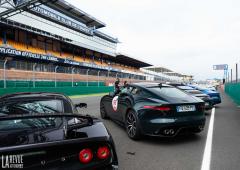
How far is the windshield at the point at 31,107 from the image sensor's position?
3.03 m

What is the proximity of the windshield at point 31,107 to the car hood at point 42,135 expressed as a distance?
91 cm

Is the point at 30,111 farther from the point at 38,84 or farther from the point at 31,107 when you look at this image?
the point at 38,84

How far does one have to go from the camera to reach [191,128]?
4797 mm

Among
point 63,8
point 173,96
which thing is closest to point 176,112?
point 173,96

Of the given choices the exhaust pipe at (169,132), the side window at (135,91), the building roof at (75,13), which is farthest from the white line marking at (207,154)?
the building roof at (75,13)

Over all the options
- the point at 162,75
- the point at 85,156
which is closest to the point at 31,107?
the point at 85,156

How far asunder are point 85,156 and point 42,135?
0.48 meters

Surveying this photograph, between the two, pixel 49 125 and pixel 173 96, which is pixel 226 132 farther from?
pixel 49 125

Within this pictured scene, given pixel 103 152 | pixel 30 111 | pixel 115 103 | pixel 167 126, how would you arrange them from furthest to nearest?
1. pixel 115 103
2. pixel 167 126
3. pixel 30 111
4. pixel 103 152

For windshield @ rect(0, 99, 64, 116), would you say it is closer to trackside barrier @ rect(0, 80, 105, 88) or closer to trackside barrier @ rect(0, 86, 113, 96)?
trackside barrier @ rect(0, 86, 113, 96)

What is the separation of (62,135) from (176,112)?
3.11m

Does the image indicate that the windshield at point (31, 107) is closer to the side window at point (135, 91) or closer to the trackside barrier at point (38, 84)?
the side window at point (135, 91)

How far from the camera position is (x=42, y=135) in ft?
6.80

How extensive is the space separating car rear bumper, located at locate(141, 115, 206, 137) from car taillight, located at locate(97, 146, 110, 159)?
97.2 inches
